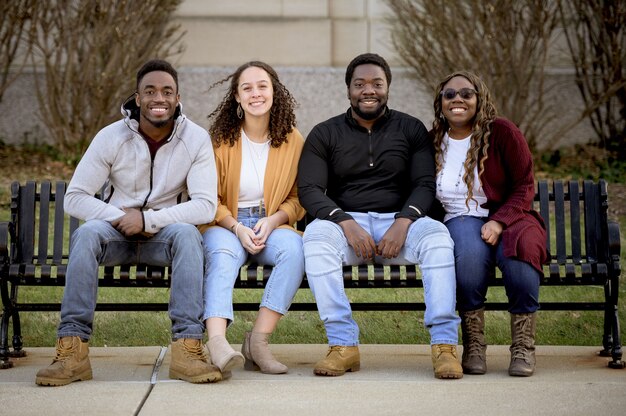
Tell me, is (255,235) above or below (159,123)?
below

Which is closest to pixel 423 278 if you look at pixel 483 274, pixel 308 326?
pixel 483 274

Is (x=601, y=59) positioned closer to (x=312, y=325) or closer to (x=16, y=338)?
(x=312, y=325)

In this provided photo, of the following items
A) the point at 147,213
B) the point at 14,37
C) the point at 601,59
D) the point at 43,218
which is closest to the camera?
the point at 147,213

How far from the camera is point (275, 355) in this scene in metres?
5.68

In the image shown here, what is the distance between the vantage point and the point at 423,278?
5.11 metres

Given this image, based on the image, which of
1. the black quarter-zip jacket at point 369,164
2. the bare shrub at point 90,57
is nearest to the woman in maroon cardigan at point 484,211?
the black quarter-zip jacket at point 369,164

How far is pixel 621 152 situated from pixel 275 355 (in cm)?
638

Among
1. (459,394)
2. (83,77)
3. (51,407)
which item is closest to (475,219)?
(459,394)

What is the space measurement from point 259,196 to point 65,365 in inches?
58.5

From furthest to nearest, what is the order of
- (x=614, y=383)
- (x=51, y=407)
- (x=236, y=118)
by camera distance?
(x=236, y=118), (x=614, y=383), (x=51, y=407)

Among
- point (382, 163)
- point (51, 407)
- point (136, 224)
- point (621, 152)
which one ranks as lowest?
point (51, 407)

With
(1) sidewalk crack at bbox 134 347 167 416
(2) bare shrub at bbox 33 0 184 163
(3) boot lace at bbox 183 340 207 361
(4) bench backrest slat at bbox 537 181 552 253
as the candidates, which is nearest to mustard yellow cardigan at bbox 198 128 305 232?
(1) sidewalk crack at bbox 134 347 167 416

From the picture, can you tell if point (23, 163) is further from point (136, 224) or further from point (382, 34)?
point (136, 224)

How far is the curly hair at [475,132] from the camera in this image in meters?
5.42
